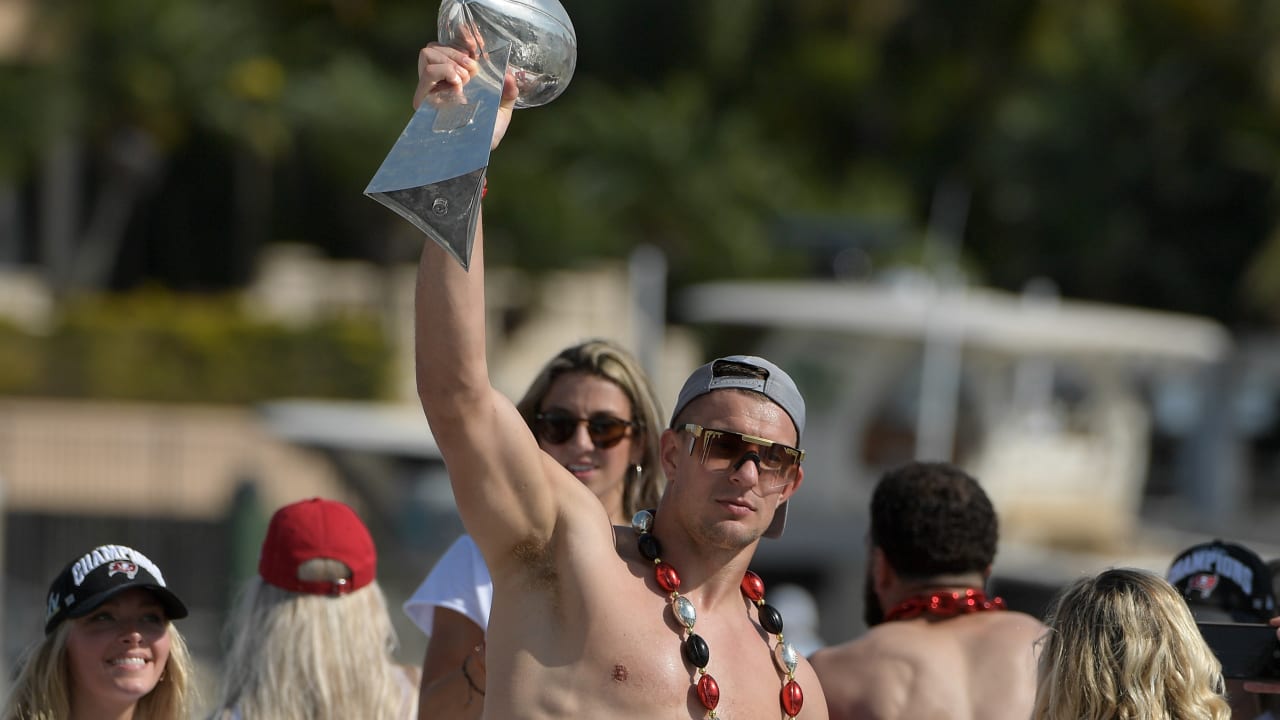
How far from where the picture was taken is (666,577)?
291 centimetres

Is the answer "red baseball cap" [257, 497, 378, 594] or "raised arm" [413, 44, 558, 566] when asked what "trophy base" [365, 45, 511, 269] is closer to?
"raised arm" [413, 44, 558, 566]

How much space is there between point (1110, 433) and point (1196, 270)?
999 cm

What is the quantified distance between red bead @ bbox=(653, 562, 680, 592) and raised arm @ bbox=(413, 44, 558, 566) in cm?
31

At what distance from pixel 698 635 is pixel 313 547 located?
1140 mm

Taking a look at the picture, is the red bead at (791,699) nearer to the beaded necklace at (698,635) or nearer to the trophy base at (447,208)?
the beaded necklace at (698,635)

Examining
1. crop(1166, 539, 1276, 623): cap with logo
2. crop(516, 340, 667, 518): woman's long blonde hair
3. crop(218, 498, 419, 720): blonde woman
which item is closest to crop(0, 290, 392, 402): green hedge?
crop(516, 340, 667, 518): woman's long blonde hair

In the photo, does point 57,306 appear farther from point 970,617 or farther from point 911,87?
point 970,617

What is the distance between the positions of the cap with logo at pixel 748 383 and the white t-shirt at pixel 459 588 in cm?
95

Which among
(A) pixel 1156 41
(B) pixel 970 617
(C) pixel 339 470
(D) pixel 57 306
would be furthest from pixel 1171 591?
(A) pixel 1156 41

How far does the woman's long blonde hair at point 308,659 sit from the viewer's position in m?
3.58

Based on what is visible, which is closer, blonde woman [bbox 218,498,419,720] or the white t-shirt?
blonde woman [bbox 218,498,419,720]

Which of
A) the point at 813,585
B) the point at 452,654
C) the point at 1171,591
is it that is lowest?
the point at 813,585

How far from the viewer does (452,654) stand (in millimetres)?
3799

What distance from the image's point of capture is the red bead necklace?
3846 mm
